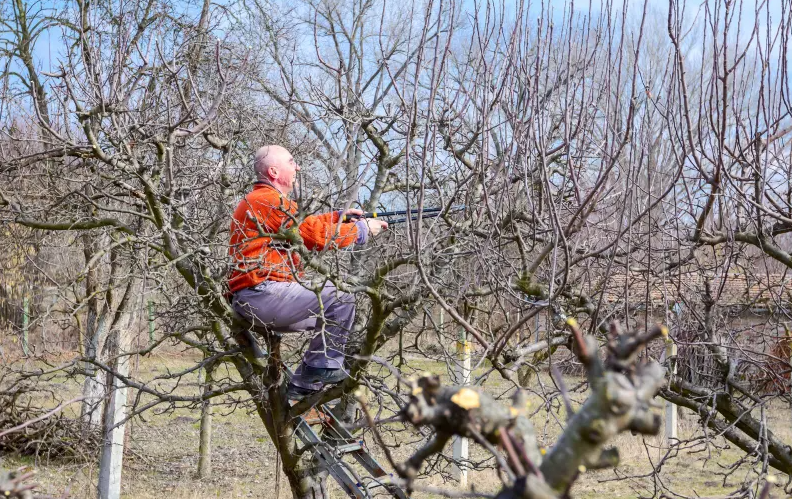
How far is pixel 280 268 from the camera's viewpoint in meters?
4.36

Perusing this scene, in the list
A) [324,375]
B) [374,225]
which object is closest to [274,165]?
[374,225]

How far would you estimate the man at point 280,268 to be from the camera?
4.09 metres

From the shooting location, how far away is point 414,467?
3.98ft

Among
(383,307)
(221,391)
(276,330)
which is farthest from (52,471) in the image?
(383,307)

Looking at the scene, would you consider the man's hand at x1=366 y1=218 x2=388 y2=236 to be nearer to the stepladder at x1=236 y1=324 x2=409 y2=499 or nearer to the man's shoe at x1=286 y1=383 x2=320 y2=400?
the stepladder at x1=236 y1=324 x2=409 y2=499

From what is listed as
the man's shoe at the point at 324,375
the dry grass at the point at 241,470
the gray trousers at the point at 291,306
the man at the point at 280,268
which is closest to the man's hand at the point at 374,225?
the man at the point at 280,268

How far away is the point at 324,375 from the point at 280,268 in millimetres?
787

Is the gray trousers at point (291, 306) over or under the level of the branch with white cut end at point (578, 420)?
over

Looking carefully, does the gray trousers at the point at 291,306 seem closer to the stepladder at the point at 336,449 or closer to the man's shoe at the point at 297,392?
the stepladder at the point at 336,449

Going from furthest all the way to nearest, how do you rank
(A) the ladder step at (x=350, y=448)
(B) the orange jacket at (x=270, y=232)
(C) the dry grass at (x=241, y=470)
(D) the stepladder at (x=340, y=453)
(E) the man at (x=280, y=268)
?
(C) the dry grass at (x=241, y=470), (A) the ladder step at (x=350, y=448), (D) the stepladder at (x=340, y=453), (E) the man at (x=280, y=268), (B) the orange jacket at (x=270, y=232)

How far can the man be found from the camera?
13.4 feet

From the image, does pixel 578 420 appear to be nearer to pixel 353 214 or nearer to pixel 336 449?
pixel 353 214

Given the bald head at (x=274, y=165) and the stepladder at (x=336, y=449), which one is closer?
the bald head at (x=274, y=165)

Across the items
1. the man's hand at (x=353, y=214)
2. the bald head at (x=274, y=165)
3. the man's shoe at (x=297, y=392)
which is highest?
the bald head at (x=274, y=165)
